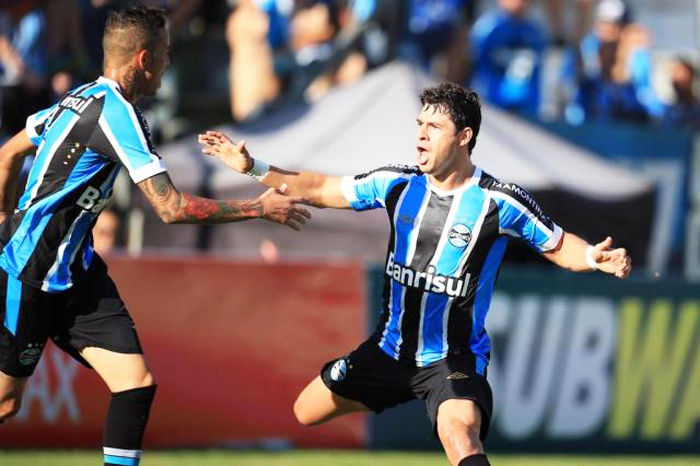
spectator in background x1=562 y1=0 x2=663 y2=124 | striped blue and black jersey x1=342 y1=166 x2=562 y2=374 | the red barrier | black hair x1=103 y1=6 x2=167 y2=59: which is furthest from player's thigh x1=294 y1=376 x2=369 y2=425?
spectator in background x1=562 y1=0 x2=663 y2=124

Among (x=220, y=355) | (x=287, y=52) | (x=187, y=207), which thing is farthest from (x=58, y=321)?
(x=287, y=52)

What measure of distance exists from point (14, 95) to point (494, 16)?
4.96 metres

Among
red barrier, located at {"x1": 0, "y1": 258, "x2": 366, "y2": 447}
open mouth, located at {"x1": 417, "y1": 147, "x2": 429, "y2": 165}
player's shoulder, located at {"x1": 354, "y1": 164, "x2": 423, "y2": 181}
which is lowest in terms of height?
red barrier, located at {"x1": 0, "y1": 258, "x2": 366, "y2": 447}

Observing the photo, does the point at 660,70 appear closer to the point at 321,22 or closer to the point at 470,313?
the point at 321,22

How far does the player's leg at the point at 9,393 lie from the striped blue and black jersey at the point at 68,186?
523 mm

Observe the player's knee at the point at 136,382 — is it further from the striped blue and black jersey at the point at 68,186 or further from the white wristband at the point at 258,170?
the white wristband at the point at 258,170

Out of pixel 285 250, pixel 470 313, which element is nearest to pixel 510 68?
pixel 285 250

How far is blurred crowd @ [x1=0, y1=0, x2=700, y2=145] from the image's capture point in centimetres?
1209

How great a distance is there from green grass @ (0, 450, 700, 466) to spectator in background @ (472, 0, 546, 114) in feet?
13.4

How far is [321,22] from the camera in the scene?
13430mm

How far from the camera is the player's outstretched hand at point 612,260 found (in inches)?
265

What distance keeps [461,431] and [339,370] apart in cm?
Answer: 93

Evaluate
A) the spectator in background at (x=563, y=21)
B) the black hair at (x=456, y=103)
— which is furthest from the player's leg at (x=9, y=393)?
the spectator in background at (x=563, y=21)

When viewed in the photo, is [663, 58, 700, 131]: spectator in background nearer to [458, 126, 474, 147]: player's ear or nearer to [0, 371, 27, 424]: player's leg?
[458, 126, 474, 147]: player's ear
